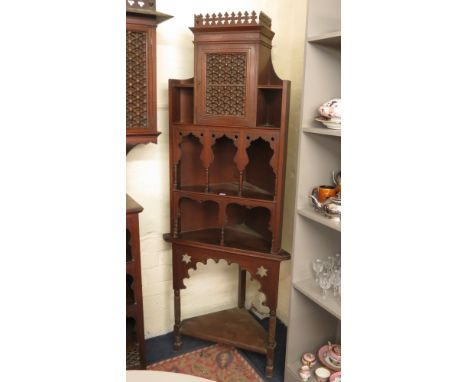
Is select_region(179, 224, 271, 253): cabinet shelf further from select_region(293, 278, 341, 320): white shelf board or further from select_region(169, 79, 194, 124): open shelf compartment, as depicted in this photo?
select_region(169, 79, 194, 124): open shelf compartment

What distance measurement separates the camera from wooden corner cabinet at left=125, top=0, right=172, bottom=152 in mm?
1658

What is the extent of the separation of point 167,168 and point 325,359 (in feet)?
4.06

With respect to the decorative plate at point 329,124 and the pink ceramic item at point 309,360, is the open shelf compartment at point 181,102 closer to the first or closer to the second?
the decorative plate at point 329,124

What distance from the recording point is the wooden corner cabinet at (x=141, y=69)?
166 cm

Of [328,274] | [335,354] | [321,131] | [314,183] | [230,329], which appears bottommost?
[230,329]

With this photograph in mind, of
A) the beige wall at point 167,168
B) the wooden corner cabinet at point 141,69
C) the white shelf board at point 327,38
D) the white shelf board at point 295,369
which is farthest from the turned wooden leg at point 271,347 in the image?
the white shelf board at point 327,38

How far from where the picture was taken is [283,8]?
7.39 ft

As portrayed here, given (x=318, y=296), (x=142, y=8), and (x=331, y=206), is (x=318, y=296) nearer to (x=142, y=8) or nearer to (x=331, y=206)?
(x=331, y=206)

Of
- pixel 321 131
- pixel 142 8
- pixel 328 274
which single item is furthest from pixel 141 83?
pixel 328 274

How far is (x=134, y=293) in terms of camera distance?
187cm

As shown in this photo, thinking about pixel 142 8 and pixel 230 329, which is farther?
pixel 230 329
